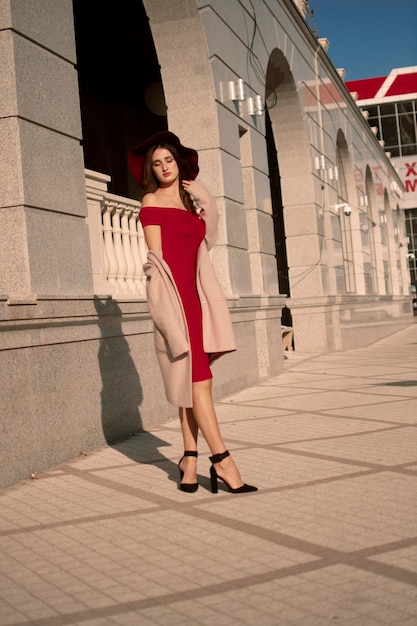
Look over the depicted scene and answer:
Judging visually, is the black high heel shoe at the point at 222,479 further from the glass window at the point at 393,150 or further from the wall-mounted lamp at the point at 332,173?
the glass window at the point at 393,150

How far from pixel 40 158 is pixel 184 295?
194cm

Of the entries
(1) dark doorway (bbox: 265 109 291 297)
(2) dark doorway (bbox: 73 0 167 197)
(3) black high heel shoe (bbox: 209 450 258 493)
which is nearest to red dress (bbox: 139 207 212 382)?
(3) black high heel shoe (bbox: 209 450 258 493)

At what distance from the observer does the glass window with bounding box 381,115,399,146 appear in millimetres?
50969

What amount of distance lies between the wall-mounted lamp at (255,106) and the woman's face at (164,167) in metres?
6.79

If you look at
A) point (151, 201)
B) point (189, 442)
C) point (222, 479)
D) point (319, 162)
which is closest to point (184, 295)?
point (151, 201)

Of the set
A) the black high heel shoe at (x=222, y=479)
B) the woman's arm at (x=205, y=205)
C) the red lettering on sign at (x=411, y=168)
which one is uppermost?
the red lettering on sign at (x=411, y=168)

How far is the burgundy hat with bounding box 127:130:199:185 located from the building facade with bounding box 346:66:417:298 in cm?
4660

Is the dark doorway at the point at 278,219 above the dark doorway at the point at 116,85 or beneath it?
beneath

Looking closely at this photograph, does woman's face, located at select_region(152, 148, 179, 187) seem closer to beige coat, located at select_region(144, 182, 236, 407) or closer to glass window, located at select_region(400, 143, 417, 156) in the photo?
beige coat, located at select_region(144, 182, 236, 407)

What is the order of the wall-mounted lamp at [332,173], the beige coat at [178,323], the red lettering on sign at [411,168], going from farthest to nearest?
the red lettering on sign at [411,168] → the wall-mounted lamp at [332,173] → the beige coat at [178,323]

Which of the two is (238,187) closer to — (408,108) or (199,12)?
(199,12)

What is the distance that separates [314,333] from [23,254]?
11.3 meters

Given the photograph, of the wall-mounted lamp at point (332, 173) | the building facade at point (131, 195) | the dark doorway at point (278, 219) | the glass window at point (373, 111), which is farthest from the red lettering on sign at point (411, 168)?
the wall-mounted lamp at point (332, 173)

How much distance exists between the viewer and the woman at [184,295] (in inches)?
182
